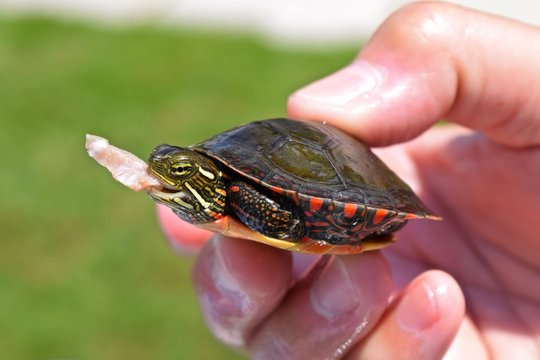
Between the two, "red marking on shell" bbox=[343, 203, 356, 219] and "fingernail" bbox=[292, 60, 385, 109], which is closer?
"red marking on shell" bbox=[343, 203, 356, 219]

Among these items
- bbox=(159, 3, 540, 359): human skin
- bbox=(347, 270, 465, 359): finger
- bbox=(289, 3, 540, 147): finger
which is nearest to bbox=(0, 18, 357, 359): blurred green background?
bbox=(159, 3, 540, 359): human skin

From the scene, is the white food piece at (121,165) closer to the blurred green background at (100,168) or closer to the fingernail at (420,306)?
the fingernail at (420,306)

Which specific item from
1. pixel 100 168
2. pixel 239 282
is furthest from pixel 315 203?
pixel 100 168

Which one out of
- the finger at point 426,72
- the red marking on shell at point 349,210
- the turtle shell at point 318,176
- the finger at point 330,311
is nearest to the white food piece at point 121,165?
the turtle shell at point 318,176

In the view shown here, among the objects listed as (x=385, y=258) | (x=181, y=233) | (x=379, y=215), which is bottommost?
(x=181, y=233)

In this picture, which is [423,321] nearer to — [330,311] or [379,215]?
[330,311]

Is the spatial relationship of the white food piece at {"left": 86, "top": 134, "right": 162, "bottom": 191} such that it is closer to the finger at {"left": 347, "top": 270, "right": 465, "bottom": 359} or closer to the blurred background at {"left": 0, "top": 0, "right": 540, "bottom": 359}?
the finger at {"left": 347, "top": 270, "right": 465, "bottom": 359}

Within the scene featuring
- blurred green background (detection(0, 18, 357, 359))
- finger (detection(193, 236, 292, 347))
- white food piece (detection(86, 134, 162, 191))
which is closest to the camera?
white food piece (detection(86, 134, 162, 191))

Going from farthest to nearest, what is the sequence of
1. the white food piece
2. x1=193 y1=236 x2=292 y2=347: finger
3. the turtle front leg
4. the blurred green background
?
the blurred green background → x1=193 y1=236 x2=292 y2=347: finger → the turtle front leg → the white food piece
